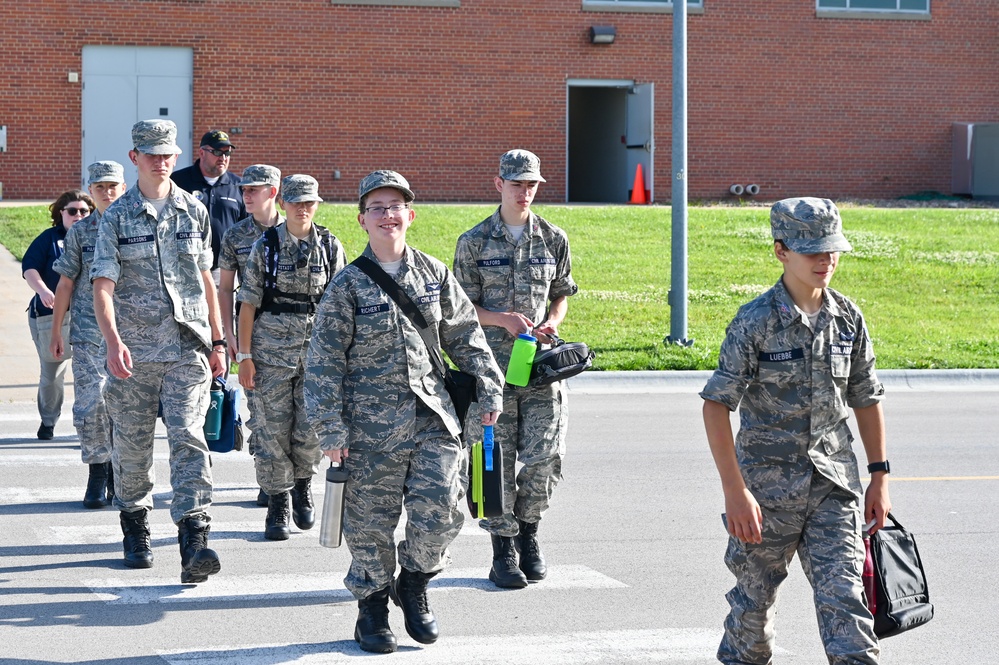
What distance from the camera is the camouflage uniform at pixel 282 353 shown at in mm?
8016

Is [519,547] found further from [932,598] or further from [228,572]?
[932,598]

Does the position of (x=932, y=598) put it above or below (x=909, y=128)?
below

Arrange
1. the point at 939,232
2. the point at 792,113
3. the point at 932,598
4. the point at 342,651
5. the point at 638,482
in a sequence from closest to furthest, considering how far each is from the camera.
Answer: the point at 342,651, the point at 932,598, the point at 638,482, the point at 939,232, the point at 792,113

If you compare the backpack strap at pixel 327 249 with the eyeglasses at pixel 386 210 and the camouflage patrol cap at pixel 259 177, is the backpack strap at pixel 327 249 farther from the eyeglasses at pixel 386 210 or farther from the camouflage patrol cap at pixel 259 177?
the eyeglasses at pixel 386 210

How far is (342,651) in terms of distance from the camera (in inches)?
236

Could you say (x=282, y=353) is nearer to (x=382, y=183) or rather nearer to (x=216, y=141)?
(x=382, y=183)

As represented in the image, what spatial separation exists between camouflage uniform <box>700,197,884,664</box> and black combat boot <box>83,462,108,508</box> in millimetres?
5121

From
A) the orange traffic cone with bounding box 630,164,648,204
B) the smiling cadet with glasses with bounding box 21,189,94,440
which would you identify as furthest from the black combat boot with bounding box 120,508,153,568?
the orange traffic cone with bounding box 630,164,648,204

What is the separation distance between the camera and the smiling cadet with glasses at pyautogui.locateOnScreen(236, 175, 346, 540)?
26.2 ft

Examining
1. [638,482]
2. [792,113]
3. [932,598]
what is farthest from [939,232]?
[932,598]

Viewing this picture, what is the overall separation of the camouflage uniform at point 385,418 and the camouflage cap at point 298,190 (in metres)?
2.15

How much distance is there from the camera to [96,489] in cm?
886

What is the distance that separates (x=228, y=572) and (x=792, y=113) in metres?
26.3

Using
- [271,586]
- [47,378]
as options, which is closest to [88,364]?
[47,378]
